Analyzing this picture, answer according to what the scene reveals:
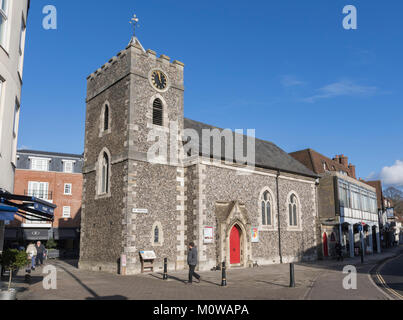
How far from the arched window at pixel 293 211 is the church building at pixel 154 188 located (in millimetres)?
2697

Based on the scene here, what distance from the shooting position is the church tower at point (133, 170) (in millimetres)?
18703

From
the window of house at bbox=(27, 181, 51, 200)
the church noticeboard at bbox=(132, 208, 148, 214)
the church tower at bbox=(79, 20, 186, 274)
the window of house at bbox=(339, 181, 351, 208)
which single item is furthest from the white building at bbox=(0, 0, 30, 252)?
the window of house at bbox=(339, 181, 351, 208)

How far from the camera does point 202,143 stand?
74.3ft

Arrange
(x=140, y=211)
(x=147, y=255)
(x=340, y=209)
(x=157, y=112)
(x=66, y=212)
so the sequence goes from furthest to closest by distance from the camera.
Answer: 1. (x=66, y=212)
2. (x=340, y=209)
3. (x=157, y=112)
4. (x=140, y=211)
5. (x=147, y=255)

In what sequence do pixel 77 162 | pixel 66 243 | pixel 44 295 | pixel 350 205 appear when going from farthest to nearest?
pixel 77 162
pixel 66 243
pixel 350 205
pixel 44 295

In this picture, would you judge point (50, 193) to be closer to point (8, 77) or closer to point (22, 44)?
point (22, 44)

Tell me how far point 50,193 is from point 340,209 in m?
29.8

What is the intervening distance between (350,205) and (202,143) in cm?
1941

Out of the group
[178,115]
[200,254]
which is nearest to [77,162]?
[178,115]

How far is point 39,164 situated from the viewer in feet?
133

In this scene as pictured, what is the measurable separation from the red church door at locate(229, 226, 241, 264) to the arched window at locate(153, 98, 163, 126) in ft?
26.4

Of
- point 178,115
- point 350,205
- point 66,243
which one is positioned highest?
point 178,115

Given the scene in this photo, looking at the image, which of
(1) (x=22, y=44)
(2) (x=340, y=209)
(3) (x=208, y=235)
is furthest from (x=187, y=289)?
(2) (x=340, y=209)
